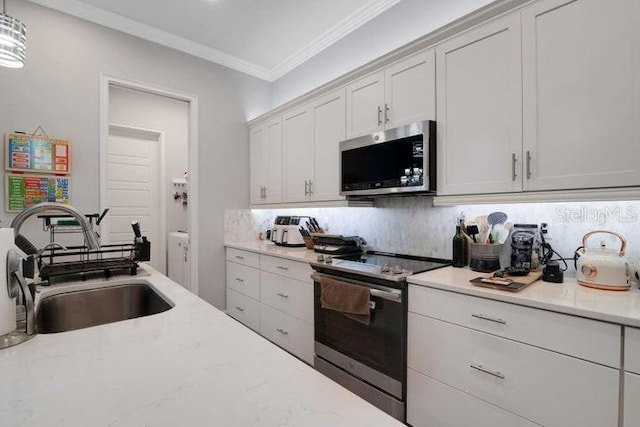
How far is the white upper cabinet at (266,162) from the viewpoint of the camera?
3291 mm

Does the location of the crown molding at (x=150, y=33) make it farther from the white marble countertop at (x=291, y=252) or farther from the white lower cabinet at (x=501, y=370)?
the white lower cabinet at (x=501, y=370)

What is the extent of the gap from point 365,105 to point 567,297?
173 centimetres

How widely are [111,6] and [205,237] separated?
2.26 m

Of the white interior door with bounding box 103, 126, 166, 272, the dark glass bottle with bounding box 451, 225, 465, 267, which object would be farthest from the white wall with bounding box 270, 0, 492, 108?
the white interior door with bounding box 103, 126, 166, 272

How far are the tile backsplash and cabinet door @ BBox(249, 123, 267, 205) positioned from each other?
1.04ft

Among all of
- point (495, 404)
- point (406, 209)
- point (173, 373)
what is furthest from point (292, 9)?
point (495, 404)

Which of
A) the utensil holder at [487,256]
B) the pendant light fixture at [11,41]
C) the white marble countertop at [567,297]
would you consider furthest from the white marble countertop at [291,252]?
the pendant light fixture at [11,41]

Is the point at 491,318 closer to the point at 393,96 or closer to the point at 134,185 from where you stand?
the point at 393,96

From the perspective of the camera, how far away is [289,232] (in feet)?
10.2

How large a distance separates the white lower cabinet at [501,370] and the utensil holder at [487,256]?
0.41 meters

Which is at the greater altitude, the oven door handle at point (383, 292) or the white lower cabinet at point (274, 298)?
the oven door handle at point (383, 292)

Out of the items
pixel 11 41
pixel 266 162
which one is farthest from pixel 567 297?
pixel 266 162

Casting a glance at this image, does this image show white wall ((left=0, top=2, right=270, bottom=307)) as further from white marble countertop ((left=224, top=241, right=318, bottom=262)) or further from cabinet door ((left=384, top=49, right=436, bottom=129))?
cabinet door ((left=384, top=49, right=436, bottom=129))

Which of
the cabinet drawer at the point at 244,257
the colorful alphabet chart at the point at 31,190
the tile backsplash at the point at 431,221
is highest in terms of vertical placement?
the colorful alphabet chart at the point at 31,190
